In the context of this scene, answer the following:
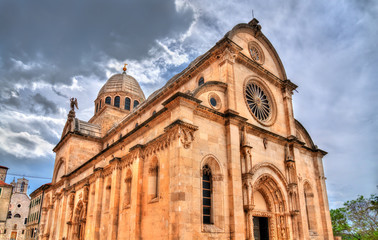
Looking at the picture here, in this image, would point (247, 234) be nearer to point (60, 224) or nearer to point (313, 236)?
point (313, 236)

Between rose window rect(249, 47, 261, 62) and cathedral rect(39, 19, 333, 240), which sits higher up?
rose window rect(249, 47, 261, 62)

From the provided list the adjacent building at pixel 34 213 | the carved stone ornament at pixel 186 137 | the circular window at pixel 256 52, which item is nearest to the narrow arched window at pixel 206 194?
the carved stone ornament at pixel 186 137

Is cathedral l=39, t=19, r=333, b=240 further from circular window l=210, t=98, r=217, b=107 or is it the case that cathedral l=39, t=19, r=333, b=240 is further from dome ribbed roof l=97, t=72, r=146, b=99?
dome ribbed roof l=97, t=72, r=146, b=99

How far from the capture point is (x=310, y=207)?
78.3ft

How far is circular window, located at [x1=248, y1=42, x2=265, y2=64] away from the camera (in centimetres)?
2311

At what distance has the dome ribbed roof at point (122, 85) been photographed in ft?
138

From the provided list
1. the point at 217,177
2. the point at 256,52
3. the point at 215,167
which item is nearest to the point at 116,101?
the point at 256,52

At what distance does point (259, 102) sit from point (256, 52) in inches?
175

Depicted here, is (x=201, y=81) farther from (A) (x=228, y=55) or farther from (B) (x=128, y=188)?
(B) (x=128, y=188)

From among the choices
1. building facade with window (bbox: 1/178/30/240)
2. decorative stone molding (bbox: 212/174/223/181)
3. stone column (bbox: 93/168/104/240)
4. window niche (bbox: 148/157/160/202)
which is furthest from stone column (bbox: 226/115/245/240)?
building facade with window (bbox: 1/178/30/240)

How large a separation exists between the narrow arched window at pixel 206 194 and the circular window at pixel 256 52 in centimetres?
1069

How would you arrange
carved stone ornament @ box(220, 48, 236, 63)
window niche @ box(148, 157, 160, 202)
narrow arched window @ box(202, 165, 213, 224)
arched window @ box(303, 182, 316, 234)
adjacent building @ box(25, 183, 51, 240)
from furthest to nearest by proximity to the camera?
adjacent building @ box(25, 183, 51, 240) < arched window @ box(303, 182, 316, 234) < carved stone ornament @ box(220, 48, 236, 63) < window niche @ box(148, 157, 160, 202) < narrow arched window @ box(202, 165, 213, 224)

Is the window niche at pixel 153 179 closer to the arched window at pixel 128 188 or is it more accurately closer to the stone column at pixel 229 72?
the arched window at pixel 128 188

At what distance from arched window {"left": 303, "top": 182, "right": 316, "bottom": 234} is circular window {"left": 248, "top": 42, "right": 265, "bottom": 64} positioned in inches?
421
